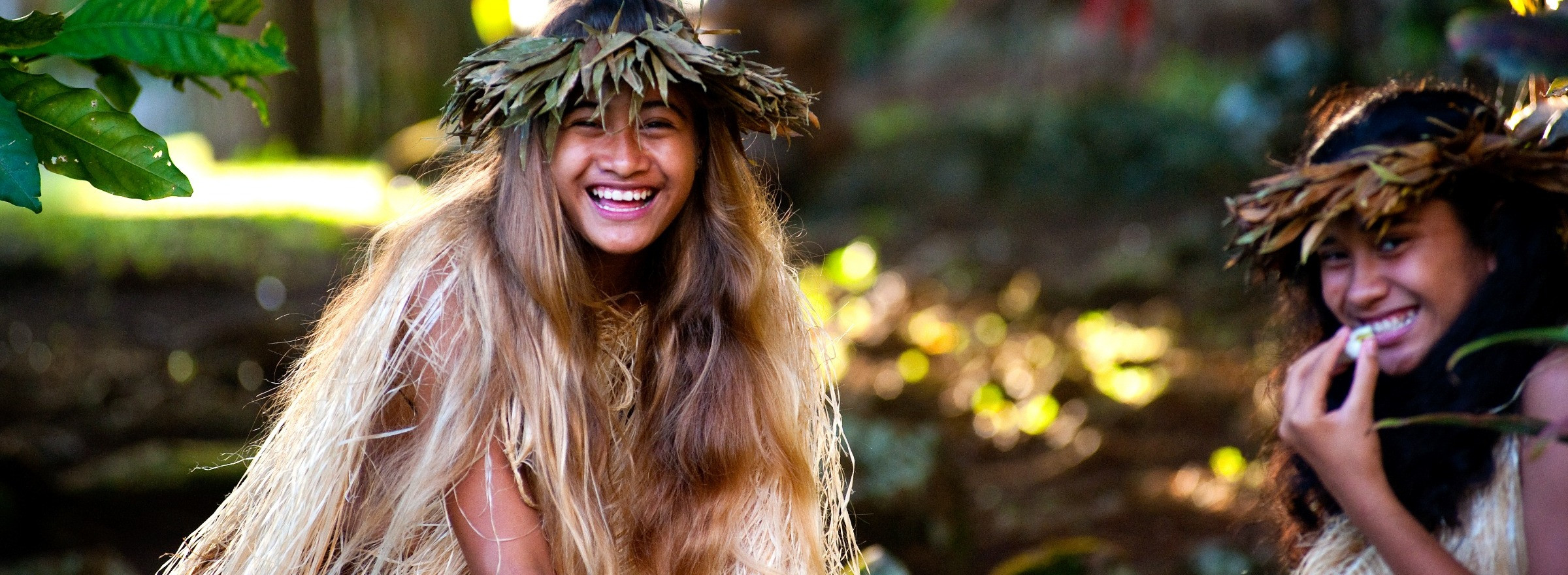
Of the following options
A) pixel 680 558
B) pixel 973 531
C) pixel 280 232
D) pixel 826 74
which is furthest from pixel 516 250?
pixel 826 74

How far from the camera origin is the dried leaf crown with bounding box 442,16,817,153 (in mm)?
1970

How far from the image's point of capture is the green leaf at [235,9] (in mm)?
2156

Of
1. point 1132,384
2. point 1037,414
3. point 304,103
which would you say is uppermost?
point 304,103

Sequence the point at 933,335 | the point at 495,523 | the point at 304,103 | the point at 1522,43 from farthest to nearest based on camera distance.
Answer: the point at 304,103 < the point at 933,335 < the point at 495,523 < the point at 1522,43

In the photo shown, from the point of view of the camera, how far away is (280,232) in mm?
7219

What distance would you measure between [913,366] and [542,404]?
3903 millimetres

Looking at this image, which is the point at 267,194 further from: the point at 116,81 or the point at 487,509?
the point at 487,509

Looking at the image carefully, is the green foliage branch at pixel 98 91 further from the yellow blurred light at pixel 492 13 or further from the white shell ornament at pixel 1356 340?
the yellow blurred light at pixel 492 13

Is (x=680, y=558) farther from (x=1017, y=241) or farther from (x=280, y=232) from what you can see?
(x=1017, y=241)

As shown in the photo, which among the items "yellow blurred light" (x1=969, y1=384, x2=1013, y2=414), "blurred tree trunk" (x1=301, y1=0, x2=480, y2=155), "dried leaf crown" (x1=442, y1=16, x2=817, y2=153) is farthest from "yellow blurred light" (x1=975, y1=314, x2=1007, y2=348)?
"blurred tree trunk" (x1=301, y1=0, x2=480, y2=155)

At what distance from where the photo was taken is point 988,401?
5.36 m

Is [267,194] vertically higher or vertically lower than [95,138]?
lower

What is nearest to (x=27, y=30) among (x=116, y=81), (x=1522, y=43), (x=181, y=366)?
(x=116, y=81)

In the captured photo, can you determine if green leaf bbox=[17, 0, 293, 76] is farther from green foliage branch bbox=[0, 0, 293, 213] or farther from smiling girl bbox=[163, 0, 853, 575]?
smiling girl bbox=[163, 0, 853, 575]
